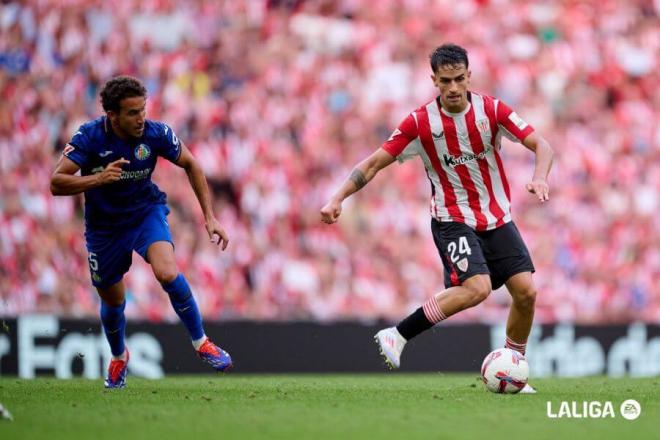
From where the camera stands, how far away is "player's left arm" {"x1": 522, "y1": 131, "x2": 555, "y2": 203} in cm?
785

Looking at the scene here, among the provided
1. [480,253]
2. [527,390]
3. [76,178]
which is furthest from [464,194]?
[76,178]

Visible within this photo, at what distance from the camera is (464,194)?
8617mm

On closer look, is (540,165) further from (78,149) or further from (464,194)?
(78,149)

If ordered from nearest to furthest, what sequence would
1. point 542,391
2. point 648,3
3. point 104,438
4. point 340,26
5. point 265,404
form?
point 104,438 → point 265,404 → point 542,391 → point 340,26 → point 648,3

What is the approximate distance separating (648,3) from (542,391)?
1201 cm

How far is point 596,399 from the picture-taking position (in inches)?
308

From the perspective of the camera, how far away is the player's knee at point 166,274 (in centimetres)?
860

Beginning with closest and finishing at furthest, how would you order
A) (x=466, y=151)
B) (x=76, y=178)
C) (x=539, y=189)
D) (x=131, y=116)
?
(x=539, y=189) < (x=76, y=178) < (x=131, y=116) < (x=466, y=151)

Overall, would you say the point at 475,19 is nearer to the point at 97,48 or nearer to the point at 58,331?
the point at 97,48

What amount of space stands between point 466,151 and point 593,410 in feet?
7.16

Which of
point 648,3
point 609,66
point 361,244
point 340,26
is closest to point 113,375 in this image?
point 361,244

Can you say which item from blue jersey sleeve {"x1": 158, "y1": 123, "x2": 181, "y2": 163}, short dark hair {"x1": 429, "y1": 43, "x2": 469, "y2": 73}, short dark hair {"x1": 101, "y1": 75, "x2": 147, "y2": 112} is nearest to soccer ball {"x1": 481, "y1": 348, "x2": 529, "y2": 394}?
short dark hair {"x1": 429, "y1": 43, "x2": 469, "y2": 73}

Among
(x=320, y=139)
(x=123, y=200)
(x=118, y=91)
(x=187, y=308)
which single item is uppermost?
(x=320, y=139)

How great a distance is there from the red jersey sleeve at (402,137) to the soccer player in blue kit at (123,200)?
137cm
